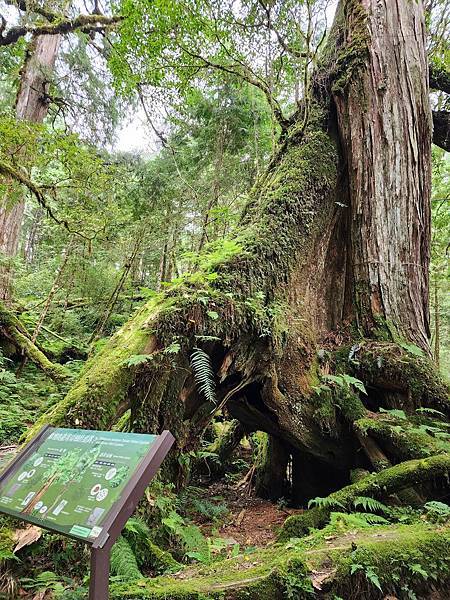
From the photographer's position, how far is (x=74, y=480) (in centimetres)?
207

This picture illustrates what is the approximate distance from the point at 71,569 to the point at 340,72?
671cm

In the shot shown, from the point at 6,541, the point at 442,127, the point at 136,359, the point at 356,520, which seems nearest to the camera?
the point at 6,541

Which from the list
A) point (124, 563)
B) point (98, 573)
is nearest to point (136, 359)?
point (124, 563)

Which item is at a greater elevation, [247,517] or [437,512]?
[437,512]

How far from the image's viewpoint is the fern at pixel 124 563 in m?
2.51

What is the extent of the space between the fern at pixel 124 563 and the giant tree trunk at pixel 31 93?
840 centimetres

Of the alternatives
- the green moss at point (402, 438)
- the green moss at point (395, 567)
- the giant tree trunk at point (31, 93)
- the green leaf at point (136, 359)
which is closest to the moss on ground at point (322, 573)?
the green moss at point (395, 567)

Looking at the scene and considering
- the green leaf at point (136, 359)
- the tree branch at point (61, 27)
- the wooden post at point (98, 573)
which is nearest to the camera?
the wooden post at point (98, 573)

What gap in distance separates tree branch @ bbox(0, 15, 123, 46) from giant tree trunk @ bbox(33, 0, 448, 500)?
6.21 metres

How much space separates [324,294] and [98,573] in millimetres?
4447

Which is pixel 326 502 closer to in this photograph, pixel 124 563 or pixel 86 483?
pixel 124 563

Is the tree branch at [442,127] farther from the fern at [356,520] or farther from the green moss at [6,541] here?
the green moss at [6,541]

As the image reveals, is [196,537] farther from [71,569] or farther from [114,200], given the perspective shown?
[114,200]

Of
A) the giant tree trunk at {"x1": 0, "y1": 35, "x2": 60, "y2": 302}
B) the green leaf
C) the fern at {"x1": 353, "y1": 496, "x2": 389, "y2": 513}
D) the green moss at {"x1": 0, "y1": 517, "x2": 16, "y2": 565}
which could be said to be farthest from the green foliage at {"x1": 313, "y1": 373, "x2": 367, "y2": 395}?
the giant tree trunk at {"x1": 0, "y1": 35, "x2": 60, "y2": 302}
